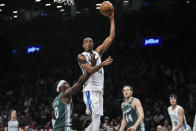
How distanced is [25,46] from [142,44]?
6750mm

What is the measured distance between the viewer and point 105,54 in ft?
83.1

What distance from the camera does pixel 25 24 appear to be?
80.1 feet

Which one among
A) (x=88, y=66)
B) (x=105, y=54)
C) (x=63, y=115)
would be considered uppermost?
(x=105, y=54)

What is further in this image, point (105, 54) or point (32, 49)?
point (32, 49)

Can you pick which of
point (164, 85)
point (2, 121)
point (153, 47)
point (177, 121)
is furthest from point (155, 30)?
point (177, 121)

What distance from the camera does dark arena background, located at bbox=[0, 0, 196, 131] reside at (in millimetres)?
21469

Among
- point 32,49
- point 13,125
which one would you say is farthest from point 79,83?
point 32,49

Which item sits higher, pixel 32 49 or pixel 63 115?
pixel 32 49

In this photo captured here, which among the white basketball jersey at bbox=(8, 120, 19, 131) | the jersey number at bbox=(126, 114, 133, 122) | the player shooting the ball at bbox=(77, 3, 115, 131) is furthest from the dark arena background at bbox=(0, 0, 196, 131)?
the player shooting the ball at bbox=(77, 3, 115, 131)

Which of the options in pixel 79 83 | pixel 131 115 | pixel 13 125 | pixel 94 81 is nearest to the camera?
pixel 79 83

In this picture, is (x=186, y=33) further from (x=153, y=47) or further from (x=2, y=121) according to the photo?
(x=2, y=121)

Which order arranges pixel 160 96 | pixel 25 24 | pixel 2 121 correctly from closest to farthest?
pixel 2 121 → pixel 160 96 → pixel 25 24

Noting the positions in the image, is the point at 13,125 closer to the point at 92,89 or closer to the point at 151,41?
the point at 92,89

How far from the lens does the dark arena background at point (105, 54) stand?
21.5 meters
